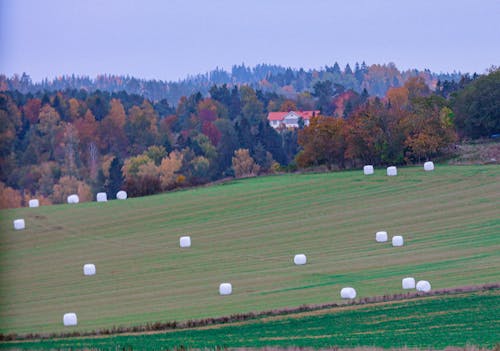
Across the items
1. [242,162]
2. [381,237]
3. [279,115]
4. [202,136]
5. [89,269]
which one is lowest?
[381,237]

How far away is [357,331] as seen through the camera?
21.1 metres

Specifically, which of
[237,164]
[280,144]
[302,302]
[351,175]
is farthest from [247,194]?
[280,144]

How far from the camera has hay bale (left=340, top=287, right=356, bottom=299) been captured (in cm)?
2720

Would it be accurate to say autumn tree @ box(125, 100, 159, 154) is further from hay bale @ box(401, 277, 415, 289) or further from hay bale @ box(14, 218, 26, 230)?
hay bale @ box(401, 277, 415, 289)

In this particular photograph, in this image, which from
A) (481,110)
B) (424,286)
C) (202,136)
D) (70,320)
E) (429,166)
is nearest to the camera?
(70,320)

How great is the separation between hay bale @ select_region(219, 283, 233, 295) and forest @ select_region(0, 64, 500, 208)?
27.8 metres

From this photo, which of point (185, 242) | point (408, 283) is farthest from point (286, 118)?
point (408, 283)

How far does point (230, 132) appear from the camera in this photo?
410 ft

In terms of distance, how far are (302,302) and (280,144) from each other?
92.9 metres

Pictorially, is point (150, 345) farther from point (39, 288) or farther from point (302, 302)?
point (39, 288)

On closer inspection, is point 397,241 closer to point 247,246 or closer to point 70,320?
point 247,246

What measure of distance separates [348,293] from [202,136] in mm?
97497

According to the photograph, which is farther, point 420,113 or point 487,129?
point 487,129

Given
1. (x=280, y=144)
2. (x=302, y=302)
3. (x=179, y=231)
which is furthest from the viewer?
(x=280, y=144)
